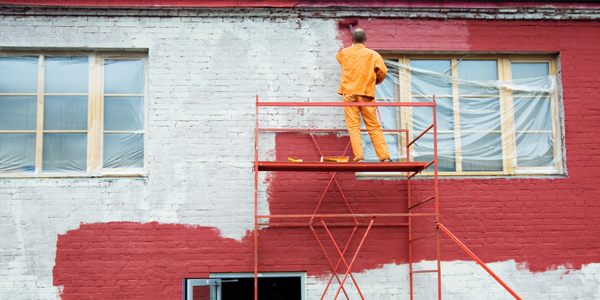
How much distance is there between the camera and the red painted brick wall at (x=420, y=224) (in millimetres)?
6742

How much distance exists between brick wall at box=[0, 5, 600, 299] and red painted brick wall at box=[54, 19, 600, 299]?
0.7 inches

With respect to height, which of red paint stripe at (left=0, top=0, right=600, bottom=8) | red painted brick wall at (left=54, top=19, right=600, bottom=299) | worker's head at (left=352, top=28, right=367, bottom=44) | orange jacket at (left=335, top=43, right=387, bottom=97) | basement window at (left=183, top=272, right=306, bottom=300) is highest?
red paint stripe at (left=0, top=0, right=600, bottom=8)

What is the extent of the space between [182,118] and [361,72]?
7.73 ft

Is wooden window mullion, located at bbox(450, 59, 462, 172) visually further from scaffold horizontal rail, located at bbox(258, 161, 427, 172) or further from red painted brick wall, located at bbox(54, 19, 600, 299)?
scaffold horizontal rail, located at bbox(258, 161, 427, 172)

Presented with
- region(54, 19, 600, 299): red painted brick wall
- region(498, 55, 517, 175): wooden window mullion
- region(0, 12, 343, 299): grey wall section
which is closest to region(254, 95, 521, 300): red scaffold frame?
region(54, 19, 600, 299): red painted brick wall

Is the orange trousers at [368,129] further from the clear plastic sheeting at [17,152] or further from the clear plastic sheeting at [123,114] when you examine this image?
the clear plastic sheeting at [17,152]

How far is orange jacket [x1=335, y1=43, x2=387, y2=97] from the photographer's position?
648cm

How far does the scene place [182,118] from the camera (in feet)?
23.1

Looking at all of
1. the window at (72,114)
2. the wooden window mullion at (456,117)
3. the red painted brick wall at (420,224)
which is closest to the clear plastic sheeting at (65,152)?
the window at (72,114)

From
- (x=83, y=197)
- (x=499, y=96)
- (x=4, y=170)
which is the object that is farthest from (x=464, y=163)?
(x=4, y=170)

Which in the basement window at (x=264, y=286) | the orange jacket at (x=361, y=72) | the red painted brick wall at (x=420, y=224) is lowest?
the basement window at (x=264, y=286)

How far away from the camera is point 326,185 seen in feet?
23.0

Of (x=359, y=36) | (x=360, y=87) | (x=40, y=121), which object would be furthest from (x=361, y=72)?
(x=40, y=121)

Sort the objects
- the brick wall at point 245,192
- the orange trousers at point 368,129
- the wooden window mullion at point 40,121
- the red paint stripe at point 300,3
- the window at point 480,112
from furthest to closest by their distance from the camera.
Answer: the window at point 480,112 → the red paint stripe at point 300,3 → the wooden window mullion at point 40,121 → the brick wall at point 245,192 → the orange trousers at point 368,129
